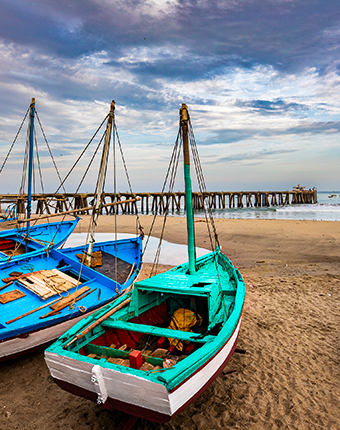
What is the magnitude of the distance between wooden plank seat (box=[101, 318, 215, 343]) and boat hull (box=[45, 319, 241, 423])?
389mm

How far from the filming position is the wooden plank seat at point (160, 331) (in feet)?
14.1

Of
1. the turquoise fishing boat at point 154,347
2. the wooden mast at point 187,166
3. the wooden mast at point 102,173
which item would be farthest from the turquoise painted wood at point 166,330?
the wooden mast at point 102,173

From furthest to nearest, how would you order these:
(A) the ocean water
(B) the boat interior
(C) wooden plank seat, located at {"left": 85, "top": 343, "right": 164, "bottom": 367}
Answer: (A) the ocean water
(B) the boat interior
(C) wooden plank seat, located at {"left": 85, "top": 343, "right": 164, "bottom": 367}

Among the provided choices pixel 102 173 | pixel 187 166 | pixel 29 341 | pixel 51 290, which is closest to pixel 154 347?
pixel 29 341

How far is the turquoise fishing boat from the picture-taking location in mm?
3338

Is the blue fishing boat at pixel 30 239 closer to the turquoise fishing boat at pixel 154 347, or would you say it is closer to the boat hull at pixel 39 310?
the boat hull at pixel 39 310

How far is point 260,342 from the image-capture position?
22.0 ft

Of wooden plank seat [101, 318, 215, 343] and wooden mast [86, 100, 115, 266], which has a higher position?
wooden mast [86, 100, 115, 266]

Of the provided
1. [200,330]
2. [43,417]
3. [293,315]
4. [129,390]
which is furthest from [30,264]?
[293,315]

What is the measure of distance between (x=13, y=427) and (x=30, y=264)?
5322 mm

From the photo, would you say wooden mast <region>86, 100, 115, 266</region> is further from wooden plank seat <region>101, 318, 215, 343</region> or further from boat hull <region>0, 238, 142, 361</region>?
wooden plank seat <region>101, 318, 215, 343</region>

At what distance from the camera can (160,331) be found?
4.55m

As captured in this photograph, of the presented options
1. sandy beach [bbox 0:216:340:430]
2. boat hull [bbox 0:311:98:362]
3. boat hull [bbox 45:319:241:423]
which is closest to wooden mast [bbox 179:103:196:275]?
sandy beach [bbox 0:216:340:430]

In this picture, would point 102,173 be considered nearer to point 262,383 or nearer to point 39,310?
point 39,310
